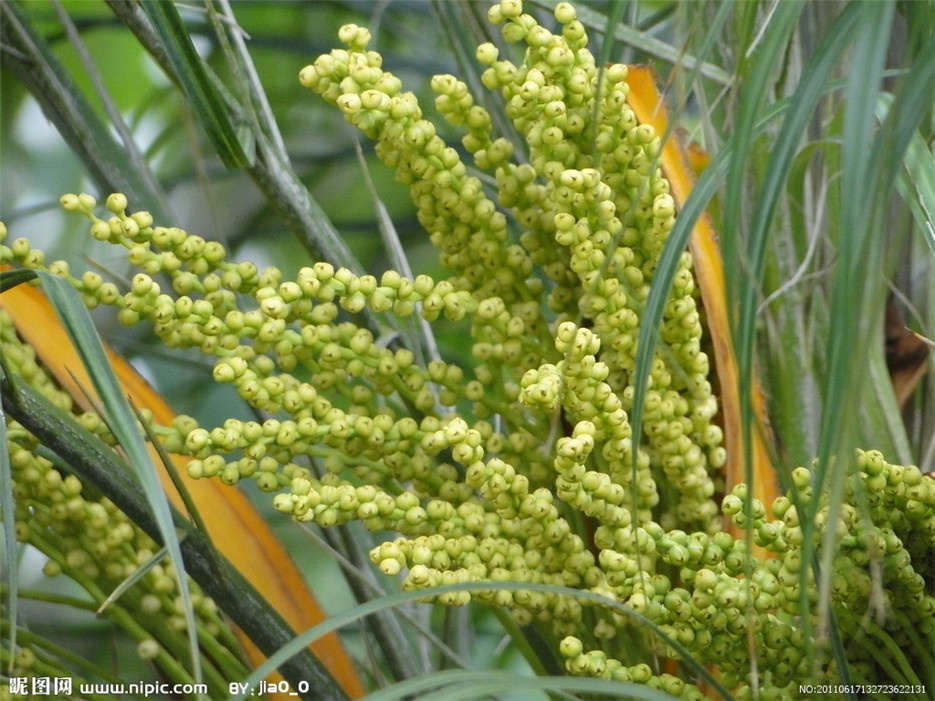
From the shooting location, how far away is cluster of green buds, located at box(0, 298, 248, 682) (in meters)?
0.43

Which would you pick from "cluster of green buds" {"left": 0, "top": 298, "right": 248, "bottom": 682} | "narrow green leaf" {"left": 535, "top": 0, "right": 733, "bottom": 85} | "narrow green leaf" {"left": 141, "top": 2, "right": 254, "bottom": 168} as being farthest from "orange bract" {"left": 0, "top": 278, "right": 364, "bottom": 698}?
"narrow green leaf" {"left": 535, "top": 0, "right": 733, "bottom": 85}

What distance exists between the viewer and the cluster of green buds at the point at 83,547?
17.1 inches

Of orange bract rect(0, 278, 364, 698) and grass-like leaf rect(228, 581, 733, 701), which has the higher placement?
orange bract rect(0, 278, 364, 698)

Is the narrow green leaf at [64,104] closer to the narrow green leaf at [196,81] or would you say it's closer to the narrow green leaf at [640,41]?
the narrow green leaf at [196,81]

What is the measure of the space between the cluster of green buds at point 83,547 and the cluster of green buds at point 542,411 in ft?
0.20

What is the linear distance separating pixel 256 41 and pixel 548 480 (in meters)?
0.57

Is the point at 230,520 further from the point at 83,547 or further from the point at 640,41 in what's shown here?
the point at 640,41

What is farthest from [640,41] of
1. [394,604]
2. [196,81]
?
[394,604]

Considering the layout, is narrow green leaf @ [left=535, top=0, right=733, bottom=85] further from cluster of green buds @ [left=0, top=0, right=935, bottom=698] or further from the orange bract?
the orange bract

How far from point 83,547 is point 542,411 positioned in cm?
22

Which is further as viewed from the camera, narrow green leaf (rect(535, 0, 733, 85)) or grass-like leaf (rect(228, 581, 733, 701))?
narrow green leaf (rect(535, 0, 733, 85))

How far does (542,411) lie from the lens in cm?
38

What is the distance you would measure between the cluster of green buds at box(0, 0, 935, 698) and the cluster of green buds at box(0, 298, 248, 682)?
0.06 meters

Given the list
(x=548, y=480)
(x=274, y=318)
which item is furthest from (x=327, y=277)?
(x=548, y=480)
